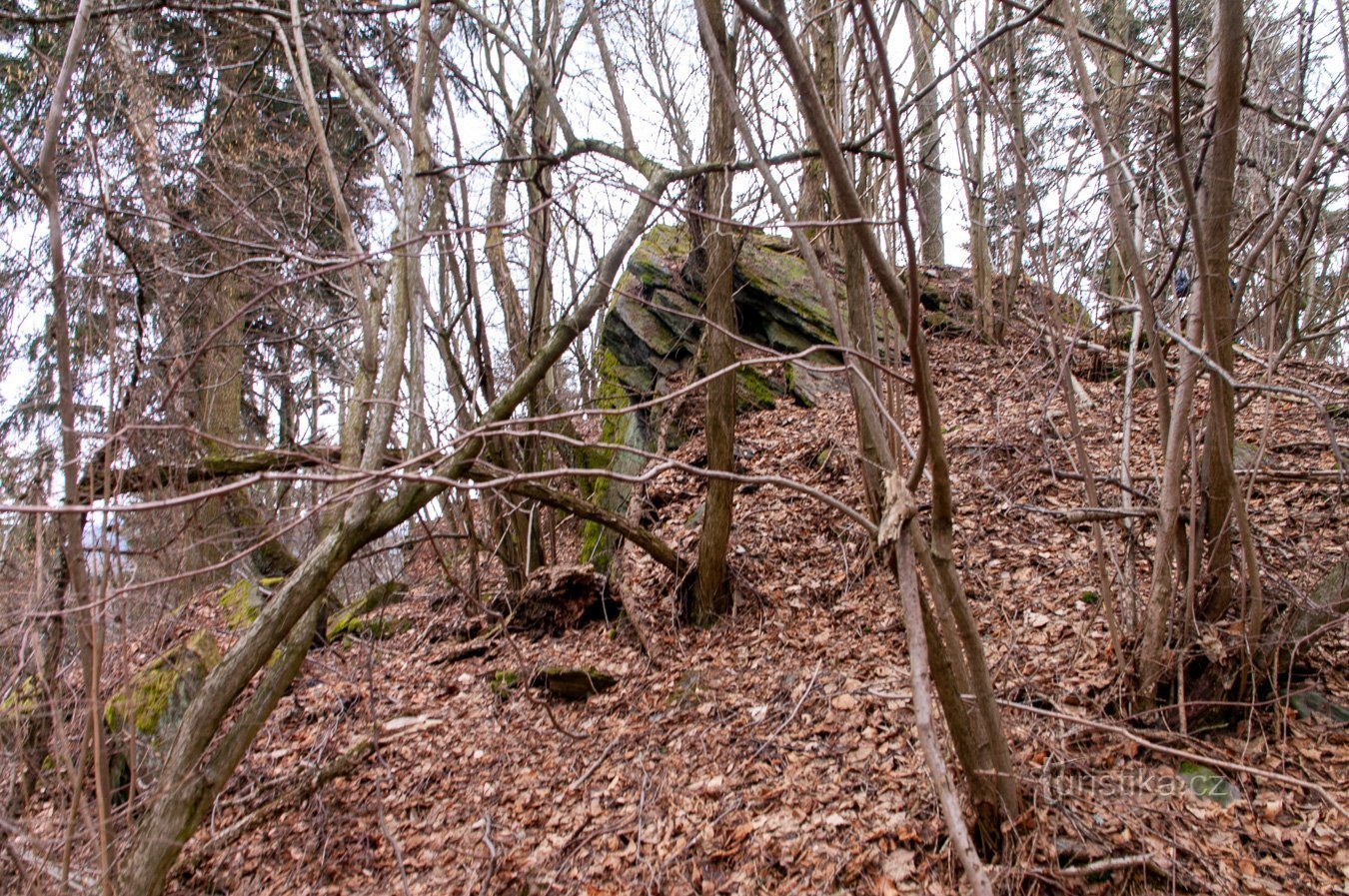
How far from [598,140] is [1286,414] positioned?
526cm

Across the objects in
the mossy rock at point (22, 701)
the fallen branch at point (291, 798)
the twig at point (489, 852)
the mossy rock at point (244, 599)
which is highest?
the mossy rock at point (22, 701)

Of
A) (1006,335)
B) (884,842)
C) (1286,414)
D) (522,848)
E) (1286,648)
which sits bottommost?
(522,848)

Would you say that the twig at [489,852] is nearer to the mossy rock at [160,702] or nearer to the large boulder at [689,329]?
the mossy rock at [160,702]

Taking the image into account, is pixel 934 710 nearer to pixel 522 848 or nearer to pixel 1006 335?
pixel 522 848

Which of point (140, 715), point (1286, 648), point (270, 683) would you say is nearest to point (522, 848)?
point (270, 683)

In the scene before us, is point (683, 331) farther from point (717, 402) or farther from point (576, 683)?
point (576, 683)

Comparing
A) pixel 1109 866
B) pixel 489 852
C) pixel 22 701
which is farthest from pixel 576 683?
pixel 1109 866

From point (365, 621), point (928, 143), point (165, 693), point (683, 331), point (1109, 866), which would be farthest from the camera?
point (683, 331)

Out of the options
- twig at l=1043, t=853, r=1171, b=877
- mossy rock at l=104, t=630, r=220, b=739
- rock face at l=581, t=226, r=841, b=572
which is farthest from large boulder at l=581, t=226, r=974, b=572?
twig at l=1043, t=853, r=1171, b=877

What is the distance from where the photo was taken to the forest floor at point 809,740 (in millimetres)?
2812

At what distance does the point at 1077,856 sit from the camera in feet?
8.64

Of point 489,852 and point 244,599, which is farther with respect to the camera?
point 244,599

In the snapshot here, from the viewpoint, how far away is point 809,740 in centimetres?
383

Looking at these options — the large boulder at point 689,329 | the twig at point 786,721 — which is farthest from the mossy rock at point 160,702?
the large boulder at point 689,329
